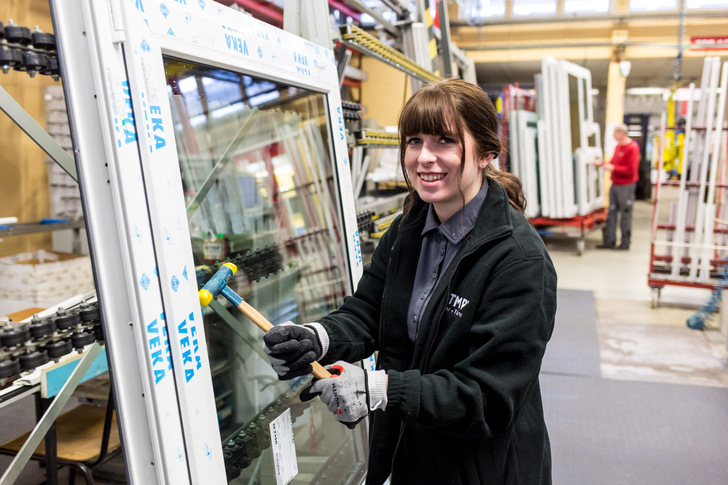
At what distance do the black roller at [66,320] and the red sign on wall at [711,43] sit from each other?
457 inches

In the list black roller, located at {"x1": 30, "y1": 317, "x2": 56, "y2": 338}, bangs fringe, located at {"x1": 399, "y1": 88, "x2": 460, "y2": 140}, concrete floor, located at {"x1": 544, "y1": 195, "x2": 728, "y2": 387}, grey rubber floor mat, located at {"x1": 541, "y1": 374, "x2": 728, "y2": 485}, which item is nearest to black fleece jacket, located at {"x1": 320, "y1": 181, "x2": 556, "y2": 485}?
bangs fringe, located at {"x1": 399, "y1": 88, "x2": 460, "y2": 140}

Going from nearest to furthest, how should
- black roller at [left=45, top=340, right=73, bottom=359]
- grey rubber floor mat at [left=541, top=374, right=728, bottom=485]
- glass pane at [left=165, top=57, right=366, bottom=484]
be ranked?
black roller at [left=45, top=340, right=73, bottom=359], glass pane at [left=165, top=57, right=366, bottom=484], grey rubber floor mat at [left=541, top=374, right=728, bottom=485]

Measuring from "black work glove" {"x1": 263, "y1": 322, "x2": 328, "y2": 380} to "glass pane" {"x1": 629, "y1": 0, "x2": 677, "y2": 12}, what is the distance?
11846 mm

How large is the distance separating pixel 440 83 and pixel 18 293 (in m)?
2.91

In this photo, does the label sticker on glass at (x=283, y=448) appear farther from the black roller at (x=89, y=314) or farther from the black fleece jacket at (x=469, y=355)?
the black roller at (x=89, y=314)

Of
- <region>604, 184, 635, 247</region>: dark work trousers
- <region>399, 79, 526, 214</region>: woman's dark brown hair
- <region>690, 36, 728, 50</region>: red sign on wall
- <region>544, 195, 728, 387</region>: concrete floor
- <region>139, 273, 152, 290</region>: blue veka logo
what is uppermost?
<region>690, 36, 728, 50</region>: red sign on wall

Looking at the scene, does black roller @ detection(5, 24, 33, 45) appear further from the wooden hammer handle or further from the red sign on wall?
the red sign on wall

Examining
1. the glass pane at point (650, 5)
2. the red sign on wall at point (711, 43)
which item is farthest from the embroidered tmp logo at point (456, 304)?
the glass pane at point (650, 5)

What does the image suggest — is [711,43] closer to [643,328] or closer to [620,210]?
[620,210]

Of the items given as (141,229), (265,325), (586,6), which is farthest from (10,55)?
(586,6)

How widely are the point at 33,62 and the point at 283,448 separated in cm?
117

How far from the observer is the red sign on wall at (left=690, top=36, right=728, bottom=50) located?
388 inches

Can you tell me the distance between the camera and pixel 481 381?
1.13m

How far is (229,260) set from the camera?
1.73 metres
